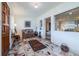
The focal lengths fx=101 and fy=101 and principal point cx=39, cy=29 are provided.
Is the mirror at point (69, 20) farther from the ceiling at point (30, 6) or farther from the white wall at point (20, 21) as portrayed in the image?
the white wall at point (20, 21)

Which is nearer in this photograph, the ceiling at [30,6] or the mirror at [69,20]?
the mirror at [69,20]

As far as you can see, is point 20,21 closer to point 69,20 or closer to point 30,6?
point 30,6

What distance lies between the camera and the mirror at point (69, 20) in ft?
11.7

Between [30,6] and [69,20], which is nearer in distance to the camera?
[69,20]

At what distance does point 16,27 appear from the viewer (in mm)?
8047

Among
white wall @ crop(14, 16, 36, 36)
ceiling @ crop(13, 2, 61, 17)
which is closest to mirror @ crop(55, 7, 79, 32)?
A: ceiling @ crop(13, 2, 61, 17)

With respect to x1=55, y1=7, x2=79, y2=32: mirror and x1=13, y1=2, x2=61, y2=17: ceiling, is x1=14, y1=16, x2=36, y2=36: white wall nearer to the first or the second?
x1=13, y1=2, x2=61, y2=17: ceiling

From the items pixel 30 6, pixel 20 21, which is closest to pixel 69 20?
pixel 30 6

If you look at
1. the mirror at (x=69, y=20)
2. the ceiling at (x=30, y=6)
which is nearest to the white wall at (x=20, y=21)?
the ceiling at (x=30, y=6)

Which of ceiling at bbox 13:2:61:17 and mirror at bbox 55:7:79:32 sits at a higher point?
ceiling at bbox 13:2:61:17

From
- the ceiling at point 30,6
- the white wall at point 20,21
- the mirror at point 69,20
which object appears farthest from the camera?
the white wall at point 20,21

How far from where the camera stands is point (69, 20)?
4008 millimetres

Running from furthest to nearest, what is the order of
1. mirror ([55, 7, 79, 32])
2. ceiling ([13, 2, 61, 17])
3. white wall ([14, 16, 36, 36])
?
white wall ([14, 16, 36, 36])
ceiling ([13, 2, 61, 17])
mirror ([55, 7, 79, 32])

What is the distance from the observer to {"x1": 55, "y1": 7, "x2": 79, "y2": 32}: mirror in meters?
3.56
